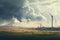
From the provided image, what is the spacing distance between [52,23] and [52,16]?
4203mm

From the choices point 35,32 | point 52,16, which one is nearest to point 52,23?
point 52,16

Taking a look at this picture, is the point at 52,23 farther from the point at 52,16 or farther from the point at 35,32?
the point at 35,32

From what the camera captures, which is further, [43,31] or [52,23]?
[43,31]

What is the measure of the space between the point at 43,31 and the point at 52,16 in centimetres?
3526

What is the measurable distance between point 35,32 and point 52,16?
32695 mm

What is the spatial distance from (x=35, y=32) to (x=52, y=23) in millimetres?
29184

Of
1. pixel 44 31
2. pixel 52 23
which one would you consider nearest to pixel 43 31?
pixel 44 31

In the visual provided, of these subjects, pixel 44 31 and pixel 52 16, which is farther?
pixel 44 31

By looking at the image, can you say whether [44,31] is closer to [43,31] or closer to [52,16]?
[43,31]

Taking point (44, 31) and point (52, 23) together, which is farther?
point (44, 31)

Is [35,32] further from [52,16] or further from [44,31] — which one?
[52,16]

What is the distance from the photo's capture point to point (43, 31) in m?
145

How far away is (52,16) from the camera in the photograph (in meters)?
111

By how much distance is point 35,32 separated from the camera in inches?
5595
